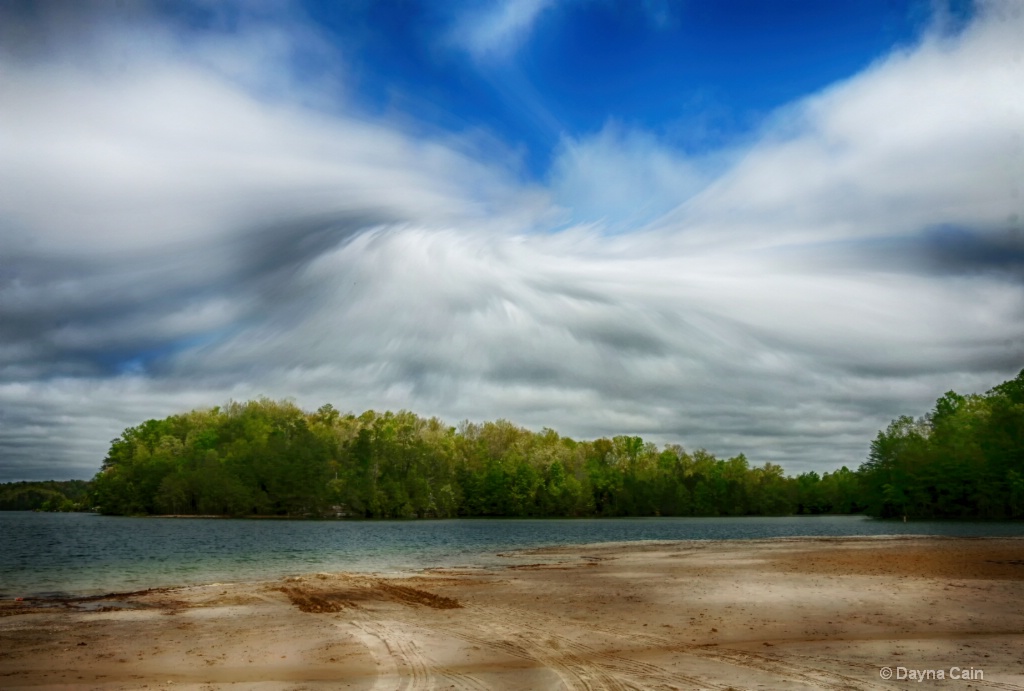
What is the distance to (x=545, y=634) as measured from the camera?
18.3m

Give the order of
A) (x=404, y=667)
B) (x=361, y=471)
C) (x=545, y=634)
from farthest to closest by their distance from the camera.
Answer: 1. (x=361, y=471)
2. (x=545, y=634)
3. (x=404, y=667)

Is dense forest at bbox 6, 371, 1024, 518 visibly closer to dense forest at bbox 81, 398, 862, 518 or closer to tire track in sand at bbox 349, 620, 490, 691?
dense forest at bbox 81, 398, 862, 518

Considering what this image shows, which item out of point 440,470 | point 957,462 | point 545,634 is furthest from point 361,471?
point 545,634

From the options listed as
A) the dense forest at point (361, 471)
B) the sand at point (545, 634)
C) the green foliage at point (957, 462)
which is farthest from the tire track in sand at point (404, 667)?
the dense forest at point (361, 471)

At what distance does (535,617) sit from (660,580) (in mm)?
10800

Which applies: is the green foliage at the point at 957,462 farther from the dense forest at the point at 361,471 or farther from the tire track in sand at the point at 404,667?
the tire track in sand at the point at 404,667

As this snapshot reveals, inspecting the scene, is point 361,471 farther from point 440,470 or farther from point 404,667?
point 404,667

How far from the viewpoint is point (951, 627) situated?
18062mm

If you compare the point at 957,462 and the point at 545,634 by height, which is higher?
the point at 957,462

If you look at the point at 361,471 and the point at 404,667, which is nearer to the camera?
the point at 404,667

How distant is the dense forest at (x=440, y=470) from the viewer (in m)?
121

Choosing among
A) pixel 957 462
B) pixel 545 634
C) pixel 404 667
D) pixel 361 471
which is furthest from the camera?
pixel 361 471

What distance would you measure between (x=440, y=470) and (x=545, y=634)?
13751cm

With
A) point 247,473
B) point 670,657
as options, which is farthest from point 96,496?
point 670,657
